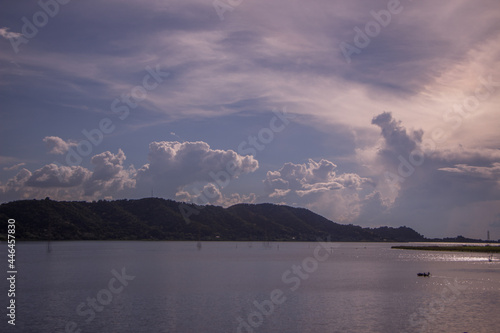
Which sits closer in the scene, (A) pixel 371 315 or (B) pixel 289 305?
(A) pixel 371 315

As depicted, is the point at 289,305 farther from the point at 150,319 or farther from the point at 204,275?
the point at 204,275

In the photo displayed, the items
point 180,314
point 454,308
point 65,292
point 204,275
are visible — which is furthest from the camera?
point 204,275

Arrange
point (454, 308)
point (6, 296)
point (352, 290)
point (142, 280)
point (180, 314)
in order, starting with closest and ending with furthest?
1. point (180, 314)
2. point (454, 308)
3. point (6, 296)
4. point (352, 290)
5. point (142, 280)

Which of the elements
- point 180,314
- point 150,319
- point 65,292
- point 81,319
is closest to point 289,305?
point 180,314

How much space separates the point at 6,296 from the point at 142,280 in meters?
24.5

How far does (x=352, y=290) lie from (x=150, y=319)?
1317 inches

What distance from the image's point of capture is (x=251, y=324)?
141 feet

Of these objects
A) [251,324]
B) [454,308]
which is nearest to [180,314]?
[251,324]

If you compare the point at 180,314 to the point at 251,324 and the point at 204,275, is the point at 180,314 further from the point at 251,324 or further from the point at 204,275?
the point at 204,275

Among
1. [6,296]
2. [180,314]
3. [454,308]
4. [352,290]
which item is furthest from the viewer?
[352,290]

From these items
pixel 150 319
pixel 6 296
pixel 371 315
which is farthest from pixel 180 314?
pixel 6 296

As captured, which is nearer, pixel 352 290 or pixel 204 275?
pixel 352 290

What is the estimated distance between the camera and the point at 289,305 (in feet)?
175

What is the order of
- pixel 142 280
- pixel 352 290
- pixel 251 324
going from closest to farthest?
pixel 251 324, pixel 352 290, pixel 142 280
